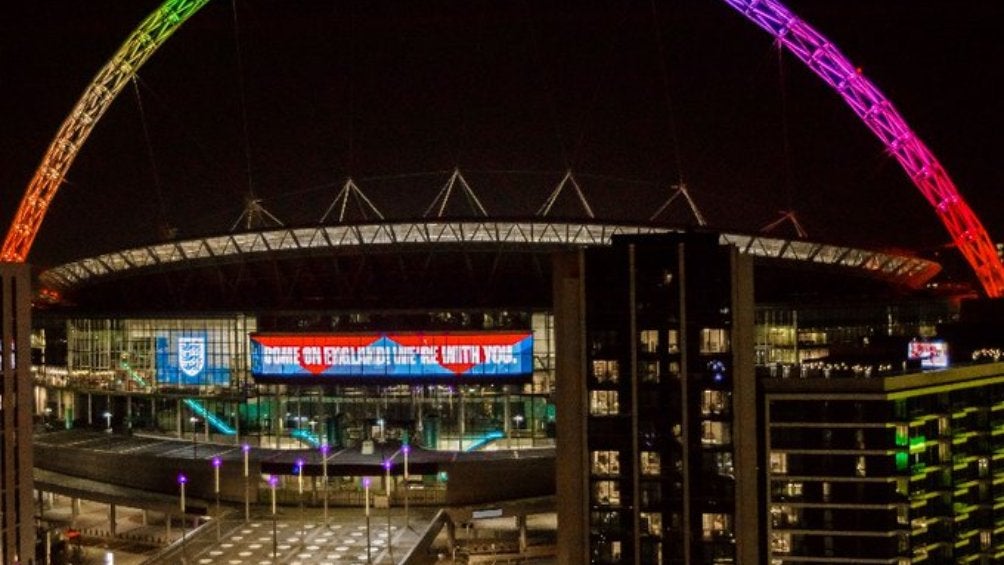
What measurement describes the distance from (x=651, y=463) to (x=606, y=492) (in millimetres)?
2375

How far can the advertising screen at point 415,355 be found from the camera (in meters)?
66.6

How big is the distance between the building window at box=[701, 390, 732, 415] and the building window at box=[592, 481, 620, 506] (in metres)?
5.11

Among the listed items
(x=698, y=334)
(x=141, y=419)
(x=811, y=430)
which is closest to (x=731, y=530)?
(x=811, y=430)

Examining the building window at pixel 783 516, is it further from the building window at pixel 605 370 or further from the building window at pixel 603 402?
the building window at pixel 605 370

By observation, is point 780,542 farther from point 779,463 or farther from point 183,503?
point 183,503

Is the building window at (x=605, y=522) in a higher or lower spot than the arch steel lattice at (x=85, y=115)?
lower

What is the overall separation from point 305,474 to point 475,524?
459 inches

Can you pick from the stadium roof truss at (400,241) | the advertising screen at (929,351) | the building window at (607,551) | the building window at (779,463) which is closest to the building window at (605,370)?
the building window at (607,551)

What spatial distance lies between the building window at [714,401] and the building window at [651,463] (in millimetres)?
2771

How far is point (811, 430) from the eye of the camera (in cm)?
4481

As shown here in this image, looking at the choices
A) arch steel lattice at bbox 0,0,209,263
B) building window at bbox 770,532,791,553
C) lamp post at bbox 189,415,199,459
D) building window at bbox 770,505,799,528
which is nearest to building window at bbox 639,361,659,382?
building window at bbox 770,505,799,528

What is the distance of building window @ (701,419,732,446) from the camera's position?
1732 inches

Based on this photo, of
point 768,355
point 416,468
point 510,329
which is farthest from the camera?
point 768,355

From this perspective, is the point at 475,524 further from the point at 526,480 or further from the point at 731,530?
the point at 731,530
